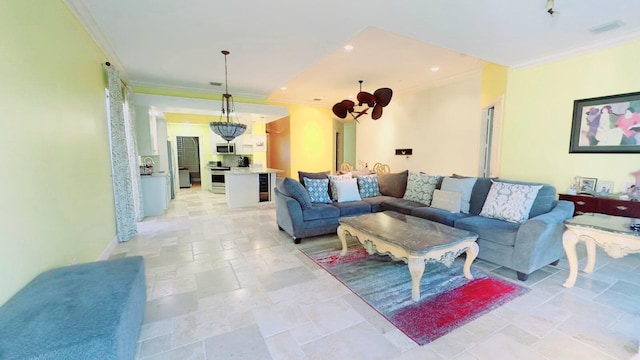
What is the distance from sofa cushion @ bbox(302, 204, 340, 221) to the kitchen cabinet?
3643mm

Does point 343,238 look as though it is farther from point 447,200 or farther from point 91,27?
point 91,27

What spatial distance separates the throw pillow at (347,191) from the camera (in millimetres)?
4414

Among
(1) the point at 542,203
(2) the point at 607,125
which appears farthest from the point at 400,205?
(2) the point at 607,125

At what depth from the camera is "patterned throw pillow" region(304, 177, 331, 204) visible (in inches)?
169

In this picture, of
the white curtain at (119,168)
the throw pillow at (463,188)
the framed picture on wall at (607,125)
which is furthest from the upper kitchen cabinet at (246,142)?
the framed picture on wall at (607,125)

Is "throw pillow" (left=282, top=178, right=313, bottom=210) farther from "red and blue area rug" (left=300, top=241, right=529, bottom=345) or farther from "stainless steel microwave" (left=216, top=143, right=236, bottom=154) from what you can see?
"stainless steel microwave" (left=216, top=143, right=236, bottom=154)

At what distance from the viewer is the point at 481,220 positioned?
10.2ft

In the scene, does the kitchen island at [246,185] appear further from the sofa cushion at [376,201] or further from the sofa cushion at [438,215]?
the sofa cushion at [438,215]

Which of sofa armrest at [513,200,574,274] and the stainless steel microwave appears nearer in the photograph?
sofa armrest at [513,200,574,274]

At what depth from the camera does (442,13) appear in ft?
8.63

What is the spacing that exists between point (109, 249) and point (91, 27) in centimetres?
271

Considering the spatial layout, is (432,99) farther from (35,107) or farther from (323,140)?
(35,107)

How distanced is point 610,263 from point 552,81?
252 cm

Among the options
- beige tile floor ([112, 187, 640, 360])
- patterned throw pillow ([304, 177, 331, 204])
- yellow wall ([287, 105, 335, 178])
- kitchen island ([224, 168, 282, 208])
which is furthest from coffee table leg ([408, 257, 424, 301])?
yellow wall ([287, 105, 335, 178])
